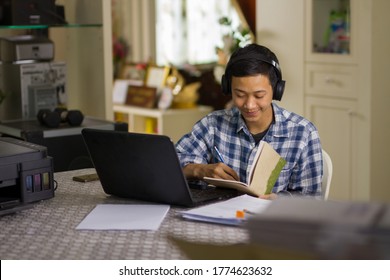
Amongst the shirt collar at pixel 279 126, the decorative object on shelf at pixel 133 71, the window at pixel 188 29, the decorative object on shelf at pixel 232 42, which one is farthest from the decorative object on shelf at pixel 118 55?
the shirt collar at pixel 279 126

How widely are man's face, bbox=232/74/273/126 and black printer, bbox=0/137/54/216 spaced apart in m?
0.62

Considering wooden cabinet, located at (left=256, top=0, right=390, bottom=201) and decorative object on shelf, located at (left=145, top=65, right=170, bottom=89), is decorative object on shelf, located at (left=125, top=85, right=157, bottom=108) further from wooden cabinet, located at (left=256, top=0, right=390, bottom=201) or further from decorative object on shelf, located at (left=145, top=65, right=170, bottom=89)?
wooden cabinet, located at (left=256, top=0, right=390, bottom=201)

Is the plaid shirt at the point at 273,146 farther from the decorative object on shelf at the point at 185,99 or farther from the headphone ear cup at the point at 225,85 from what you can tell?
the decorative object on shelf at the point at 185,99

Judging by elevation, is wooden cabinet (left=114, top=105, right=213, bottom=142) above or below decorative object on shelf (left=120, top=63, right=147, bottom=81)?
below

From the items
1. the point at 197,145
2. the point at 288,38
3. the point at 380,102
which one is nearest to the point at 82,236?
the point at 197,145

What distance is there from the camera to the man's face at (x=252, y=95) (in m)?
2.32

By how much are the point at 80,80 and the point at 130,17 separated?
117 inches

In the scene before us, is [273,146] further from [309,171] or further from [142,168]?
[142,168]

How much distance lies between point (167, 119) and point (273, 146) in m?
3.03

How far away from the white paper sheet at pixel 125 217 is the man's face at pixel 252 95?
47 centimetres

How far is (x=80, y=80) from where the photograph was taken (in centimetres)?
390

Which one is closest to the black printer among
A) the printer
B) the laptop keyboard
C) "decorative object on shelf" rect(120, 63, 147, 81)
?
the laptop keyboard

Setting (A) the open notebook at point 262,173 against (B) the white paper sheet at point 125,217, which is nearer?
(B) the white paper sheet at point 125,217

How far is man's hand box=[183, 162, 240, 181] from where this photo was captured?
2186 millimetres
